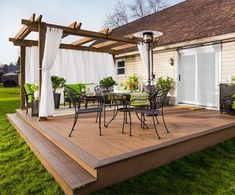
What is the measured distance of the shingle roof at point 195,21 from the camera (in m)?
7.64

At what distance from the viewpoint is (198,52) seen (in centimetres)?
816

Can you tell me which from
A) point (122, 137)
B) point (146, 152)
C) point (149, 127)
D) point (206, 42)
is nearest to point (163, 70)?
point (206, 42)

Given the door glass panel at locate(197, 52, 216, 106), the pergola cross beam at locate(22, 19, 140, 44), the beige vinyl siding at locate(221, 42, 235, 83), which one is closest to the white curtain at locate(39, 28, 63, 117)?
the pergola cross beam at locate(22, 19, 140, 44)

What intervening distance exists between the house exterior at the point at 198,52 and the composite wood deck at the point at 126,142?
2281mm

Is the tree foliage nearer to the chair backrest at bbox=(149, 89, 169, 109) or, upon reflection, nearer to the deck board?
the deck board

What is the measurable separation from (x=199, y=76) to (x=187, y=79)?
1.87 feet

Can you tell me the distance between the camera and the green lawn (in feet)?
10.5

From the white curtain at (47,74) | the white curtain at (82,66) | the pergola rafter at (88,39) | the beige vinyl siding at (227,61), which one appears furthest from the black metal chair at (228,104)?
the white curtain at (82,66)

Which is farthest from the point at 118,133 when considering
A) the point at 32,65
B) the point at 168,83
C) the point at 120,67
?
the point at 120,67

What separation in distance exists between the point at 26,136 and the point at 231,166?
13.6 feet

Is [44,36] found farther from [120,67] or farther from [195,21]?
[120,67]

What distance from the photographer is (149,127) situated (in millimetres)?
5117

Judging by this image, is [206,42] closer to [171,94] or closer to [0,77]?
[171,94]

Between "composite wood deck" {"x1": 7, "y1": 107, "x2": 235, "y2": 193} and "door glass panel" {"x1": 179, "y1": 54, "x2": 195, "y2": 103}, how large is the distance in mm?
2824
